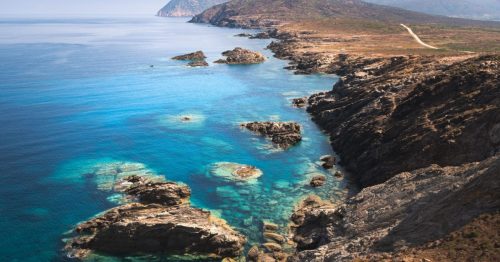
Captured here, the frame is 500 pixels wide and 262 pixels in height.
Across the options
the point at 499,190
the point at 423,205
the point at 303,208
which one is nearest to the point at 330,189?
the point at 303,208

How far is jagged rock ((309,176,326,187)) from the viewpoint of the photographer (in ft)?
214

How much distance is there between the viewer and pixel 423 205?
41.1 meters

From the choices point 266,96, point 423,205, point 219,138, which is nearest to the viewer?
point 423,205

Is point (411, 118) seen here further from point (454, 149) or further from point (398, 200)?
point (398, 200)

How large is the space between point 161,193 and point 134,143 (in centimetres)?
2905

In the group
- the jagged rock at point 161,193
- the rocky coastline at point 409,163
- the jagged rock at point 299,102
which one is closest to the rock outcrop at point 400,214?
the rocky coastline at point 409,163

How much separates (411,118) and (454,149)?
1381 centimetres

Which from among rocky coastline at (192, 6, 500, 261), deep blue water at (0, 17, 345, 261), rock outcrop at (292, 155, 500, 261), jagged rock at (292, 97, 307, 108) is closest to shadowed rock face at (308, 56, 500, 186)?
rocky coastline at (192, 6, 500, 261)

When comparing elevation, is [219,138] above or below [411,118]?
below

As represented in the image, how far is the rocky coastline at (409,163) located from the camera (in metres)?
36.1

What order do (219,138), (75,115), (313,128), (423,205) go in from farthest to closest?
(75,115)
(313,128)
(219,138)
(423,205)

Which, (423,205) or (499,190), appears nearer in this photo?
(499,190)

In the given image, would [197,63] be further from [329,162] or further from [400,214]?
[400,214]

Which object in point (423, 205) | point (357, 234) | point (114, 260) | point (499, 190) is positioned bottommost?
point (114, 260)
